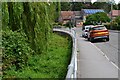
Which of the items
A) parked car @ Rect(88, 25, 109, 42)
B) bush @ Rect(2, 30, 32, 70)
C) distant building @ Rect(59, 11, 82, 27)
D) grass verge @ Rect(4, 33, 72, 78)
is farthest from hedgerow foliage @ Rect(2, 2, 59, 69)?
distant building @ Rect(59, 11, 82, 27)

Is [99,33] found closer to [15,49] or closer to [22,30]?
[22,30]

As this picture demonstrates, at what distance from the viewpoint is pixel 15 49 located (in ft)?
45.4

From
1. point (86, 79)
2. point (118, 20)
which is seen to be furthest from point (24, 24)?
point (118, 20)

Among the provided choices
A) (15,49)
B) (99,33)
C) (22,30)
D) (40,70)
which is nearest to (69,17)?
(99,33)

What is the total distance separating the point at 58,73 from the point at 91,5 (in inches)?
5642

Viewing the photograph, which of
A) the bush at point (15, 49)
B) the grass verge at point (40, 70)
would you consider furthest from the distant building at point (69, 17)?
the bush at point (15, 49)

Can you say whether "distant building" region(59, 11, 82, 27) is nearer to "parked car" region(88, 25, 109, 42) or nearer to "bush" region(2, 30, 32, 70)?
"parked car" region(88, 25, 109, 42)

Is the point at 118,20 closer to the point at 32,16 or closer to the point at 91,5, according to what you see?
the point at 32,16

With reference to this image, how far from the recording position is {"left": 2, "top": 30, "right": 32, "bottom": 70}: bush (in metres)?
13.4

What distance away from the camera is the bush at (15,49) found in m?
13.4

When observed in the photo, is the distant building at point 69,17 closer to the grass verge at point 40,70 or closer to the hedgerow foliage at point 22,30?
the grass verge at point 40,70

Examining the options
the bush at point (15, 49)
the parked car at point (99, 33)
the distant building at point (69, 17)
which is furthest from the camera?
the distant building at point (69, 17)

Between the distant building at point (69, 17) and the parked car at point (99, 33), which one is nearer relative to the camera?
the parked car at point (99, 33)

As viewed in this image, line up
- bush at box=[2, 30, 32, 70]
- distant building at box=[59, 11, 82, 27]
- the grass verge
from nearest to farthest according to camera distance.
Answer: the grass verge → bush at box=[2, 30, 32, 70] → distant building at box=[59, 11, 82, 27]
